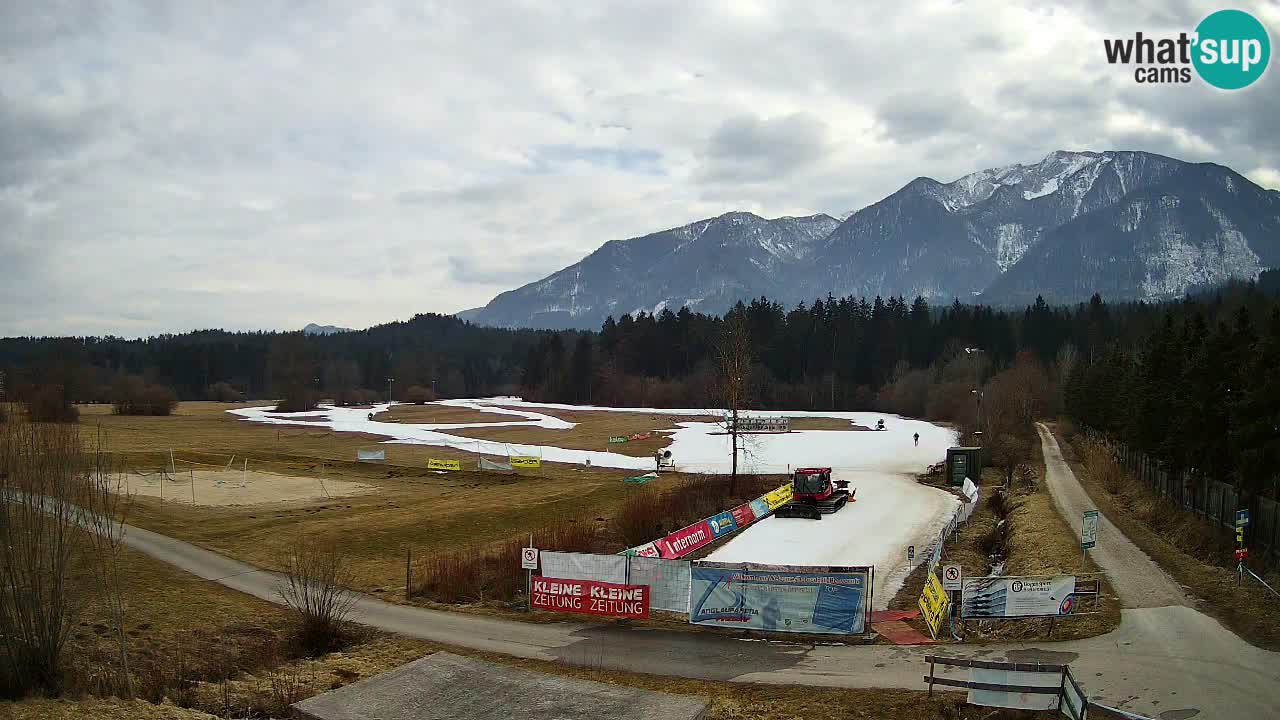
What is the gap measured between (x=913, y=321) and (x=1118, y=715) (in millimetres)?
148172

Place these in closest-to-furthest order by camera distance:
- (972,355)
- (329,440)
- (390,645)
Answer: (390,645), (329,440), (972,355)

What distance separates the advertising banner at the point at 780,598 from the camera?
21.1 m

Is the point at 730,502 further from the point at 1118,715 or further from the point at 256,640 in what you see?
the point at 1118,715

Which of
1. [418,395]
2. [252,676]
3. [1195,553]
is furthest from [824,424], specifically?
[418,395]

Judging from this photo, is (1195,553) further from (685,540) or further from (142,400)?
(142,400)

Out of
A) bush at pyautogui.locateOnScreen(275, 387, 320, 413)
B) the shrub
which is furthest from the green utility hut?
bush at pyautogui.locateOnScreen(275, 387, 320, 413)

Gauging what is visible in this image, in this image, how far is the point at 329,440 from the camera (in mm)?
98000

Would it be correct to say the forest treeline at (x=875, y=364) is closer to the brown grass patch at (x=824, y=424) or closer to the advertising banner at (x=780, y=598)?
the brown grass patch at (x=824, y=424)

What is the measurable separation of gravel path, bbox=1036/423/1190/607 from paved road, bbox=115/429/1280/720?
0.32 meters

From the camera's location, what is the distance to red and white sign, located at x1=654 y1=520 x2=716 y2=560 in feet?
103

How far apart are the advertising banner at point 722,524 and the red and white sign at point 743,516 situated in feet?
1.92

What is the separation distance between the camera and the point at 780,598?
71.1ft

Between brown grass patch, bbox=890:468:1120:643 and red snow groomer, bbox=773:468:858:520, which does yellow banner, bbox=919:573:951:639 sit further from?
red snow groomer, bbox=773:468:858:520

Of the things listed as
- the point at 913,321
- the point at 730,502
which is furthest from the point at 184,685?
the point at 913,321
